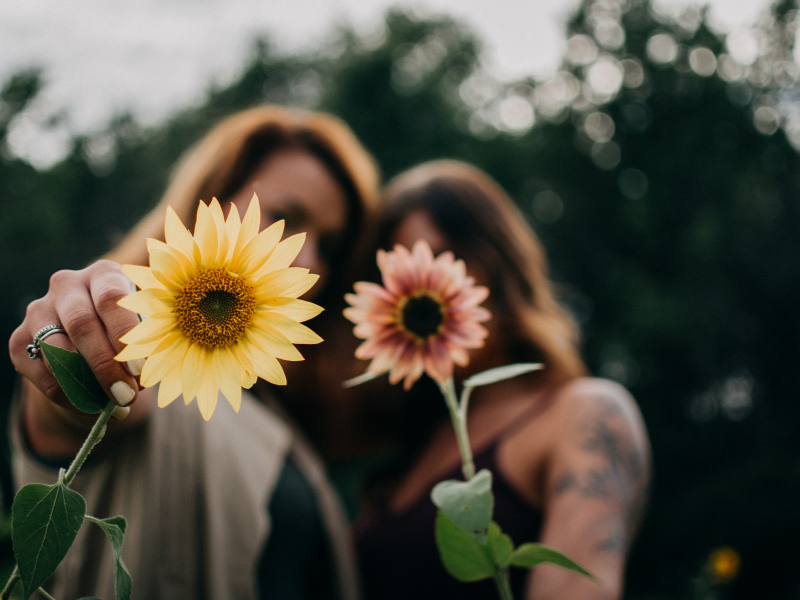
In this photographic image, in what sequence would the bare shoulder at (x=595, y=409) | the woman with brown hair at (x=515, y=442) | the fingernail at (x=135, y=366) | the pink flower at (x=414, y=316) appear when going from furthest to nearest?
the bare shoulder at (x=595, y=409)
the woman with brown hair at (x=515, y=442)
the pink flower at (x=414, y=316)
the fingernail at (x=135, y=366)

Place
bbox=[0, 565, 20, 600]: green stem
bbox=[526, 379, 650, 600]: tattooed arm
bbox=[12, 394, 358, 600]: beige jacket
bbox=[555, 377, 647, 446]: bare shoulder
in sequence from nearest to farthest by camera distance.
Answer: bbox=[0, 565, 20, 600]: green stem < bbox=[12, 394, 358, 600]: beige jacket < bbox=[526, 379, 650, 600]: tattooed arm < bbox=[555, 377, 647, 446]: bare shoulder

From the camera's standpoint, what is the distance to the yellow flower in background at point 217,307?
44 centimetres

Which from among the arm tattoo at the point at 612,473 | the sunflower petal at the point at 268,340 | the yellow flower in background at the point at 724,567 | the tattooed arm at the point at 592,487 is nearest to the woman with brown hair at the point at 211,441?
the sunflower petal at the point at 268,340

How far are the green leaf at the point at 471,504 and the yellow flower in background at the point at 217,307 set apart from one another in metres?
0.19

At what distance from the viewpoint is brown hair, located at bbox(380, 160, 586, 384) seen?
2.37 metres

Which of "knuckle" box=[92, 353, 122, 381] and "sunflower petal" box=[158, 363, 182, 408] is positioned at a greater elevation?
"knuckle" box=[92, 353, 122, 381]

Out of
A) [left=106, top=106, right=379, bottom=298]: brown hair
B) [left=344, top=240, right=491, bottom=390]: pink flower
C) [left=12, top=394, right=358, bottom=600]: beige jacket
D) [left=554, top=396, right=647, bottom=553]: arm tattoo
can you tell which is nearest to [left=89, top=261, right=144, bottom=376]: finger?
[left=344, top=240, right=491, bottom=390]: pink flower

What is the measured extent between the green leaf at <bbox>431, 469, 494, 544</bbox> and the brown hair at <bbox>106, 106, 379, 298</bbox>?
188 cm

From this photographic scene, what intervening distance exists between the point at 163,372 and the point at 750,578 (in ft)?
24.6

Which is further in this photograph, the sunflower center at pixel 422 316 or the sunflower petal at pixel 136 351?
the sunflower center at pixel 422 316

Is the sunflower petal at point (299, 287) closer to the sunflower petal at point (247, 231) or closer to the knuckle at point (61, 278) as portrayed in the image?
the sunflower petal at point (247, 231)

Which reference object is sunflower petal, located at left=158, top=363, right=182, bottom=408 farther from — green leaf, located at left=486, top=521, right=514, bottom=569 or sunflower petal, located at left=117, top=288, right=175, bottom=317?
green leaf, located at left=486, top=521, right=514, bottom=569

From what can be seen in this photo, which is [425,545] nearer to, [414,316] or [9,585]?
[414,316]

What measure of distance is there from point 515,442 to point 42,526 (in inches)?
71.0
